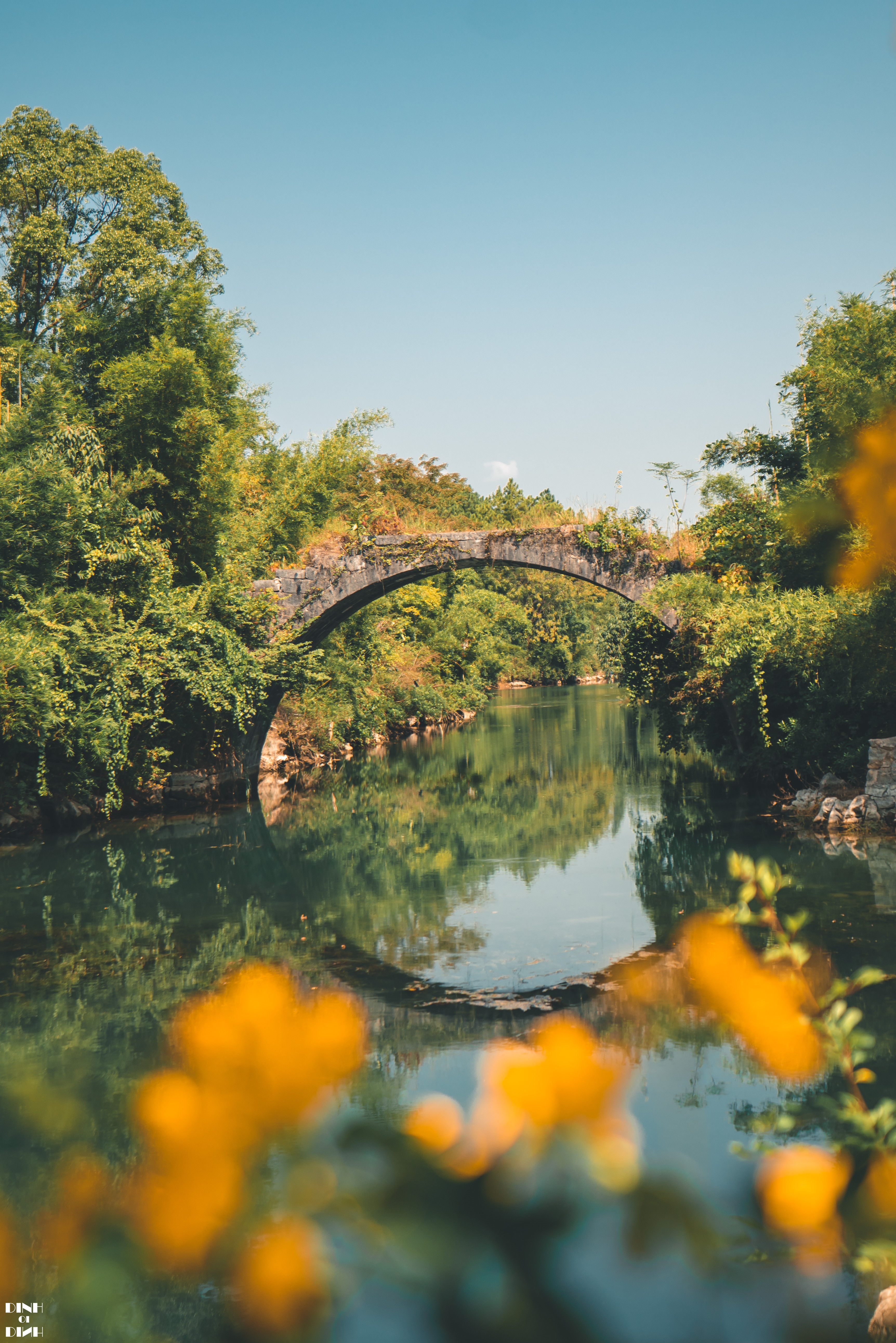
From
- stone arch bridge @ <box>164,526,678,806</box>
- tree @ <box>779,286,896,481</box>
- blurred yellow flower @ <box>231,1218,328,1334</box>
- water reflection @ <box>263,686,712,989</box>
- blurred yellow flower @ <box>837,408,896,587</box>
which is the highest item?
tree @ <box>779,286,896,481</box>

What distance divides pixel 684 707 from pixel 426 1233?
46.7 ft

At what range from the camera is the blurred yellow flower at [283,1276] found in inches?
15.0

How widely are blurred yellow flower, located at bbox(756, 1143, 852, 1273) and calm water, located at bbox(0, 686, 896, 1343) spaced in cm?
1

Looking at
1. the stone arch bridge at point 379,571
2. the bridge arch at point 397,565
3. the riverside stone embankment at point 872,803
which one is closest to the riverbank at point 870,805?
the riverside stone embankment at point 872,803

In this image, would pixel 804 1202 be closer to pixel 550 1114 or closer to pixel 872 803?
pixel 550 1114

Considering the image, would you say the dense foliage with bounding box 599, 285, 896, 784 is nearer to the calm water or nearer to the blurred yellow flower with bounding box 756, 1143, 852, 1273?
the calm water

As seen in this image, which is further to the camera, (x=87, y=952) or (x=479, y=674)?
(x=479, y=674)

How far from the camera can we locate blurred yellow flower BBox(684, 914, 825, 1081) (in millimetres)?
564

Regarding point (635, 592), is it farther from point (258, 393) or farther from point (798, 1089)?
point (258, 393)

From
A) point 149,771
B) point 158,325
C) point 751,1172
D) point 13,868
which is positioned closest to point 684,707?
point 149,771

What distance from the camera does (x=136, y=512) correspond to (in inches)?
548

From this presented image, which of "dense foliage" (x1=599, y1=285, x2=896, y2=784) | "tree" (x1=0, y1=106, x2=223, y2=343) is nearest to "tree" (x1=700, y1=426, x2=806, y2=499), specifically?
"dense foliage" (x1=599, y1=285, x2=896, y2=784)

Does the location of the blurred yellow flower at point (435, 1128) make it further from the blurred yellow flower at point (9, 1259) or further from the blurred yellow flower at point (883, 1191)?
the blurred yellow flower at point (883, 1191)

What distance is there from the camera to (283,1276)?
1.30ft
